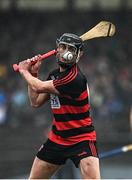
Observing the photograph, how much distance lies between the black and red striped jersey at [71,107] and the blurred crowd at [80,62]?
678 centimetres

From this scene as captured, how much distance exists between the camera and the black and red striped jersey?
7.99 m

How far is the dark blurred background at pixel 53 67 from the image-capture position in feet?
46.4

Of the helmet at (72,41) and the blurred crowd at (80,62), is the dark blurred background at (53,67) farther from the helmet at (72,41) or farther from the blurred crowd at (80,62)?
the helmet at (72,41)

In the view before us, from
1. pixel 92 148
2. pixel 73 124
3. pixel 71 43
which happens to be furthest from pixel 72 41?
pixel 92 148

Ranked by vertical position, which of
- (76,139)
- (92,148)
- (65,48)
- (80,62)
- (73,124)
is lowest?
(80,62)

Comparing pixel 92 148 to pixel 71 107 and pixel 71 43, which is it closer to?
pixel 71 107

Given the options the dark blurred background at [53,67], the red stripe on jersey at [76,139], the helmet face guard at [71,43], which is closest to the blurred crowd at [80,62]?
the dark blurred background at [53,67]

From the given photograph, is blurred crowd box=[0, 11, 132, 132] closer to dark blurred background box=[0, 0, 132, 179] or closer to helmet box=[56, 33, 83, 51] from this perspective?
dark blurred background box=[0, 0, 132, 179]

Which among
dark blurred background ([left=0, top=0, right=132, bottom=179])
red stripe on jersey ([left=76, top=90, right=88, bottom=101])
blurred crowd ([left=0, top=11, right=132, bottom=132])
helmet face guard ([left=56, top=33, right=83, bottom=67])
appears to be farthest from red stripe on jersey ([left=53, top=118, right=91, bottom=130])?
blurred crowd ([left=0, top=11, right=132, bottom=132])

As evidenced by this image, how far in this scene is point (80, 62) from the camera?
1775 cm

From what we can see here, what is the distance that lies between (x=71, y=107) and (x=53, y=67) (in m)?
9.79

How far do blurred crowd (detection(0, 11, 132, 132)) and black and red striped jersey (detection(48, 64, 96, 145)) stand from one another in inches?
267

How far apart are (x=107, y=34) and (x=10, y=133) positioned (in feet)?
23.0

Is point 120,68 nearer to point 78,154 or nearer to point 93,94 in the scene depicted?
point 93,94
